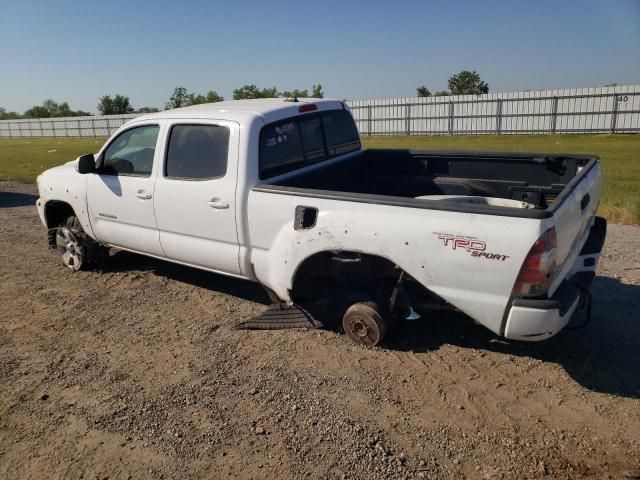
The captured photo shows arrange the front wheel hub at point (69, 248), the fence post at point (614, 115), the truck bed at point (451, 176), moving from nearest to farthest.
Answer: the truck bed at point (451, 176) < the front wheel hub at point (69, 248) < the fence post at point (614, 115)

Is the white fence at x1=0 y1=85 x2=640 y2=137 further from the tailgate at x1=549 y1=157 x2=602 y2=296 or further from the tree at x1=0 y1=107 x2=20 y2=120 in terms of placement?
the tree at x1=0 y1=107 x2=20 y2=120

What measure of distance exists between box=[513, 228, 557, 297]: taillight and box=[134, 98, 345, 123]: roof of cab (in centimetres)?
247

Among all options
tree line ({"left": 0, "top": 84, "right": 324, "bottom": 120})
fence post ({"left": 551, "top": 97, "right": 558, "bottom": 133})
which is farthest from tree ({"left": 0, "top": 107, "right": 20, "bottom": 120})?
fence post ({"left": 551, "top": 97, "right": 558, "bottom": 133})

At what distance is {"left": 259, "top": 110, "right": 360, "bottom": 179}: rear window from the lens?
4.54 meters

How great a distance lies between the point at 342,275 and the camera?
420 cm

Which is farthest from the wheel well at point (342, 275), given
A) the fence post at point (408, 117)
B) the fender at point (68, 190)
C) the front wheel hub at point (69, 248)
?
the fence post at point (408, 117)

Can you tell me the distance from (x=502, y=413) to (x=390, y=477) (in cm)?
94

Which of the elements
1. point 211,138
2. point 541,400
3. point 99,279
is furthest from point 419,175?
point 99,279

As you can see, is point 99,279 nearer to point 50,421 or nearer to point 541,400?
point 50,421

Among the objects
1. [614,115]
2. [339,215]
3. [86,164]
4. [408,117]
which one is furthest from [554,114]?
[339,215]

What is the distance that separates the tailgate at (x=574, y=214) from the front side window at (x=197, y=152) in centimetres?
259

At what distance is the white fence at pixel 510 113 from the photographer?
27531 millimetres

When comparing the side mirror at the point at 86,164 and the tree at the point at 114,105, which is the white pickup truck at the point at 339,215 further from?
the tree at the point at 114,105

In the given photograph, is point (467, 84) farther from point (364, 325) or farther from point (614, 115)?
point (364, 325)
